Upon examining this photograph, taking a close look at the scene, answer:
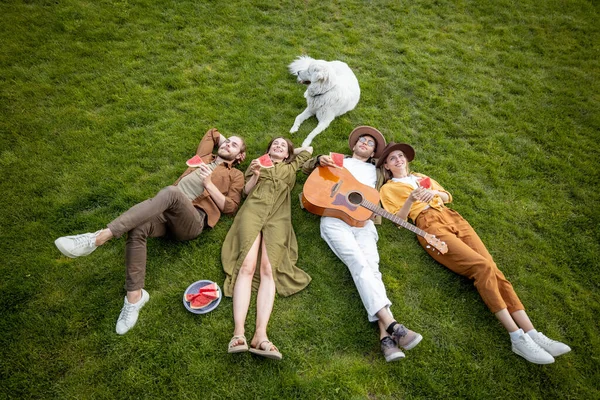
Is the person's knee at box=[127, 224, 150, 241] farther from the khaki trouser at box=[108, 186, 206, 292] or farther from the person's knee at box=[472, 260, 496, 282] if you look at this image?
the person's knee at box=[472, 260, 496, 282]

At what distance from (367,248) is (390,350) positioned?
1.20 metres

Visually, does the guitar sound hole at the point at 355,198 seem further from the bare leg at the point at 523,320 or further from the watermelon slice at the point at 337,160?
the bare leg at the point at 523,320

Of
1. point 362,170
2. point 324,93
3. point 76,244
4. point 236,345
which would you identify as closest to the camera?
point 76,244

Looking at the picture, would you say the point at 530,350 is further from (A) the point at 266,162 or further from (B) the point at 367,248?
(A) the point at 266,162

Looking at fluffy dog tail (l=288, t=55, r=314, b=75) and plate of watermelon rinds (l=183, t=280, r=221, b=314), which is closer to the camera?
plate of watermelon rinds (l=183, t=280, r=221, b=314)

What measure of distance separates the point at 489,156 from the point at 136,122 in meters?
6.10

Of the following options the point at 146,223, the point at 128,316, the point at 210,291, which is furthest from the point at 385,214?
the point at 128,316

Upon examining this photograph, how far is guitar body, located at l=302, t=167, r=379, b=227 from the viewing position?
3.95 m

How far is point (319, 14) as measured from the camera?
25.5ft

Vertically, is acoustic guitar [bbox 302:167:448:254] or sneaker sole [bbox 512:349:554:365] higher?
acoustic guitar [bbox 302:167:448:254]

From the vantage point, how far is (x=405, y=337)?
3182 millimetres

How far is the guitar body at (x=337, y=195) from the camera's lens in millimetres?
3949

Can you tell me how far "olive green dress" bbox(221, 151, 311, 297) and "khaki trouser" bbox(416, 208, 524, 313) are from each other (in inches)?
67.6

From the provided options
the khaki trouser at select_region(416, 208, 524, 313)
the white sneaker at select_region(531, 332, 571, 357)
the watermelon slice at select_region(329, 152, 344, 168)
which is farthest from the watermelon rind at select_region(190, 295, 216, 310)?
the white sneaker at select_region(531, 332, 571, 357)
